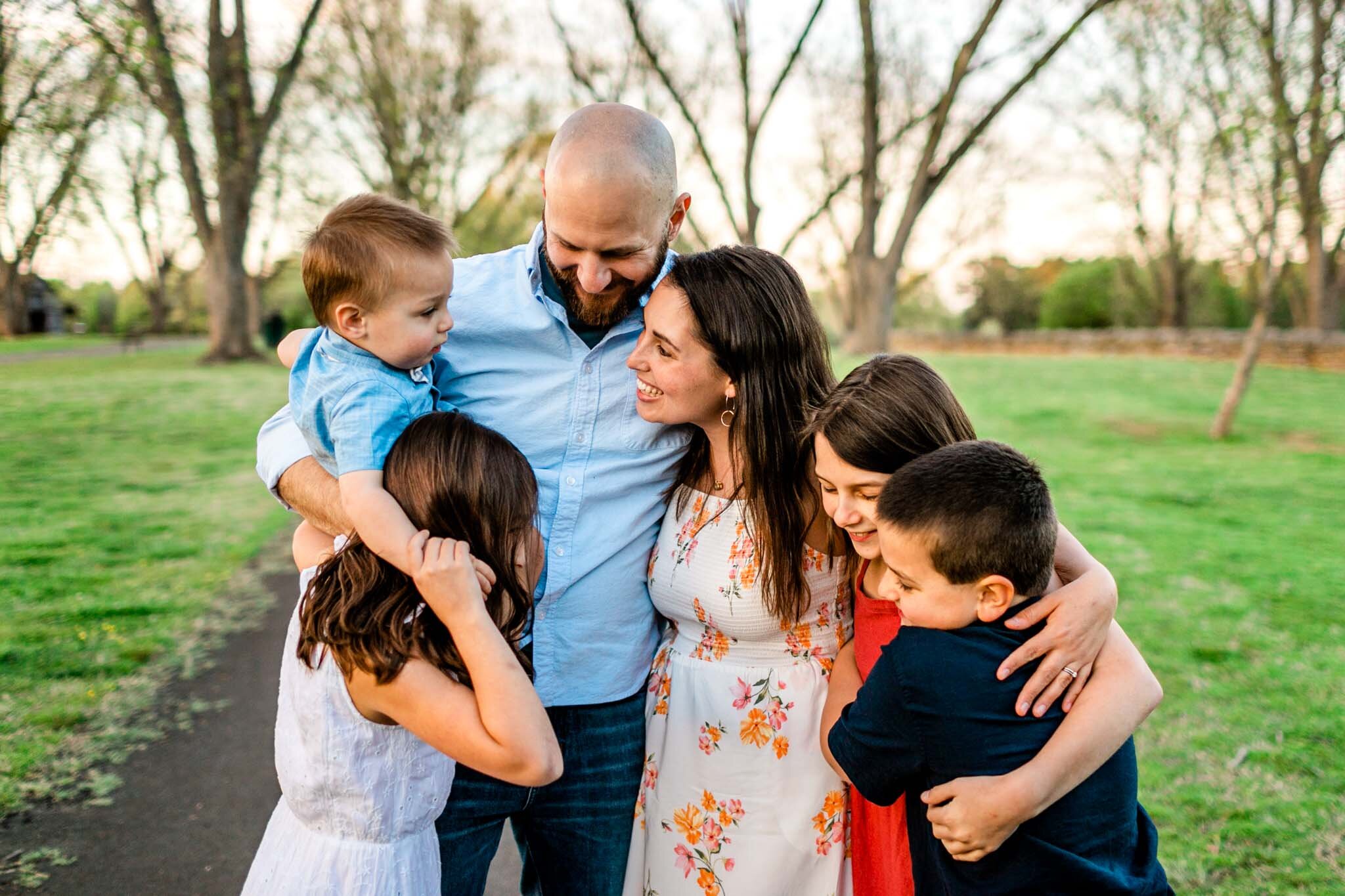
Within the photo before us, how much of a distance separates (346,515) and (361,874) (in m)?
0.72

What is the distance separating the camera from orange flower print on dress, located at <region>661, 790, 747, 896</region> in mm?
2184

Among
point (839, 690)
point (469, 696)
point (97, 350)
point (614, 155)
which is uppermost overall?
point (614, 155)

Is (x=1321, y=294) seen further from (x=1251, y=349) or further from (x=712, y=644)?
(x=712, y=644)

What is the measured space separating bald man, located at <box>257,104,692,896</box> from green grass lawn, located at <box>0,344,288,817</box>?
8.13 feet

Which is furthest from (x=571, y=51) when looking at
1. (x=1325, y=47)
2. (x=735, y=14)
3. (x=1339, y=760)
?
(x=1339, y=760)

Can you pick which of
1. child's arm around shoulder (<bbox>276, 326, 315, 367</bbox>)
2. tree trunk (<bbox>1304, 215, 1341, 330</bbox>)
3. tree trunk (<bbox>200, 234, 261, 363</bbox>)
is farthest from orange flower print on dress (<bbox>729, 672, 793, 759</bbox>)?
tree trunk (<bbox>1304, 215, 1341, 330</bbox>)

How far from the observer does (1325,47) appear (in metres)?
9.78

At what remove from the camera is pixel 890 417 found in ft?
6.47

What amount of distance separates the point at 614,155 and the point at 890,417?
0.94 metres

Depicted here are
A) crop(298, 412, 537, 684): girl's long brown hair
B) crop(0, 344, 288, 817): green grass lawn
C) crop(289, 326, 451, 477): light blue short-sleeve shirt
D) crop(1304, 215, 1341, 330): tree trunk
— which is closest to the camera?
crop(298, 412, 537, 684): girl's long brown hair

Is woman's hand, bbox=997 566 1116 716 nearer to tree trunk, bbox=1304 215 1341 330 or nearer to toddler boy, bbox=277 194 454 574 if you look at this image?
toddler boy, bbox=277 194 454 574

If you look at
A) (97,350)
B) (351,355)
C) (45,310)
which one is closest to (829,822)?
(351,355)

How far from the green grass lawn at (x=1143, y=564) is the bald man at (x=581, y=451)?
7.51ft

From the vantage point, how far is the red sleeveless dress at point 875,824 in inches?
80.8
